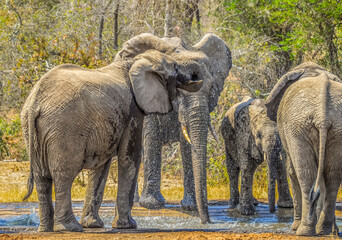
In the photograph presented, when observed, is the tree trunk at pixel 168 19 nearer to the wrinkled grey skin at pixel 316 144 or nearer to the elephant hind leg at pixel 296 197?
the elephant hind leg at pixel 296 197

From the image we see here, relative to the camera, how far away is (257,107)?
416 inches

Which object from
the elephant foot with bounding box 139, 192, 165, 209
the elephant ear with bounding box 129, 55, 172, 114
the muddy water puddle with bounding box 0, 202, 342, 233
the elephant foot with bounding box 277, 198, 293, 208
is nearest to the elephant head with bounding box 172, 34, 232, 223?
the muddy water puddle with bounding box 0, 202, 342, 233

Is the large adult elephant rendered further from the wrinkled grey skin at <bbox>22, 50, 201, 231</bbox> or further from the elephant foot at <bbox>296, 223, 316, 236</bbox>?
the elephant foot at <bbox>296, 223, 316, 236</bbox>

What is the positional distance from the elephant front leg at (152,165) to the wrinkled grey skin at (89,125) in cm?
220

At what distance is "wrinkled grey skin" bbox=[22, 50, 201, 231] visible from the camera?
6.98 meters

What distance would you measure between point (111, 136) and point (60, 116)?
796mm

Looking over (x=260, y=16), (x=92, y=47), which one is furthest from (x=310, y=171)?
(x=260, y=16)

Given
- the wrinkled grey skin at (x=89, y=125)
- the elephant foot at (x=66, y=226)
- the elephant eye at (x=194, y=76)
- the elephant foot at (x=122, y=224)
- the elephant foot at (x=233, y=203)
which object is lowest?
the elephant foot at (x=233, y=203)

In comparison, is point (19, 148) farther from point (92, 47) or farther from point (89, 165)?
point (89, 165)

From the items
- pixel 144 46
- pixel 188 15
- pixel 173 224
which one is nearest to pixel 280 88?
pixel 144 46

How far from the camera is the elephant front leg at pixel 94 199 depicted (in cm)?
818

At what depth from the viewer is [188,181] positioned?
10.4 m

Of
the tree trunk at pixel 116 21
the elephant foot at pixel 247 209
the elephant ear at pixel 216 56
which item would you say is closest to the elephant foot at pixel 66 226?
the elephant foot at pixel 247 209

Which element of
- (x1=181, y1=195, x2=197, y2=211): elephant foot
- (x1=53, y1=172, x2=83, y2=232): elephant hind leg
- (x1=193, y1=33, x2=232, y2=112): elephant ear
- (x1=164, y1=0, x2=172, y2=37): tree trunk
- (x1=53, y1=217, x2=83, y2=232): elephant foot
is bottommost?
(x1=181, y1=195, x2=197, y2=211): elephant foot
